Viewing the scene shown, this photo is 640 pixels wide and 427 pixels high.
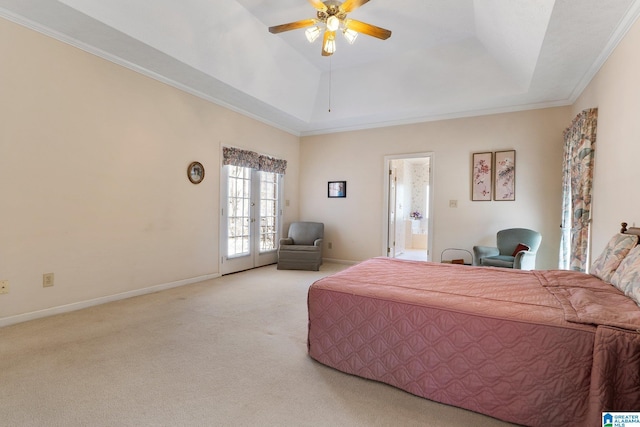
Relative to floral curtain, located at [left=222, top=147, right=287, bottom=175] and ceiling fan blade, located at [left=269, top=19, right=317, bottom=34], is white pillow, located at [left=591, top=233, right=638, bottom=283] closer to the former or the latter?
ceiling fan blade, located at [left=269, top=19, right=317, bottom=34]

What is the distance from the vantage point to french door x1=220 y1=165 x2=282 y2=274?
496 cm

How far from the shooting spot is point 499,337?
5.23 feet

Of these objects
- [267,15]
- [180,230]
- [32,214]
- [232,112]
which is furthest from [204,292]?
[267,15]

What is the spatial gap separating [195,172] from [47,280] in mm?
2095

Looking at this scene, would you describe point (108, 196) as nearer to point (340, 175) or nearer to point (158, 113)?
point (158, 113)

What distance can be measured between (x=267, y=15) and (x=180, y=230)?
3047mm

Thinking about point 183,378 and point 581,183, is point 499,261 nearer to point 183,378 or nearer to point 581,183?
point 581,183

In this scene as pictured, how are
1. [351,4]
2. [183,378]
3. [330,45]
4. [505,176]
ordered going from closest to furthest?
[183,378]
[351,4]
[330,45]
[505,176]

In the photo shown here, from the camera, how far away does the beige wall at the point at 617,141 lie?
238 centimetres

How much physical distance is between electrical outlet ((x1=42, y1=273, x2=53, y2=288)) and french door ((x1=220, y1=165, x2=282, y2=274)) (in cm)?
216

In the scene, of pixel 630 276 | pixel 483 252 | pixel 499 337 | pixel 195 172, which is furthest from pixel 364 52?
pixel 499 337

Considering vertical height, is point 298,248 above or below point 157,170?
below

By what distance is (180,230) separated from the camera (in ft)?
13.9

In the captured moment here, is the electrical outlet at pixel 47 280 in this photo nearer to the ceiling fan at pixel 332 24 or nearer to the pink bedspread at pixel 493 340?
the pink bedspread at pixel 493 340
